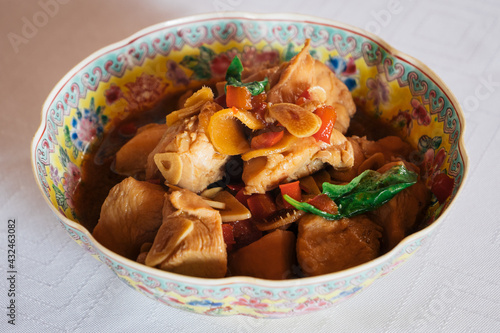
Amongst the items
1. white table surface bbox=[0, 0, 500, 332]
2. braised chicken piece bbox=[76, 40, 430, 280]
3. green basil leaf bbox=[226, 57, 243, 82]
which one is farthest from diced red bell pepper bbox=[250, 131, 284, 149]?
white table surface bbox=[0, 0, 500, 332]

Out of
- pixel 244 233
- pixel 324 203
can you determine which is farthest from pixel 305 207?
pixel 244 233

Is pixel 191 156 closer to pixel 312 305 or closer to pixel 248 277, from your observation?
Result: pixel 248 277

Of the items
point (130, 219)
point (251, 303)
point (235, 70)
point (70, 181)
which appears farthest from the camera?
point (235, 70)

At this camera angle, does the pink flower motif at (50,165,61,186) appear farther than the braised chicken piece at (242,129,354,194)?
Yes

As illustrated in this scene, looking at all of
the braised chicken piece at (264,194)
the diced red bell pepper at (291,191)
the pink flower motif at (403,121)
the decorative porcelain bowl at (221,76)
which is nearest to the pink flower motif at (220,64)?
the decorative porcelain bowl at (221,76)

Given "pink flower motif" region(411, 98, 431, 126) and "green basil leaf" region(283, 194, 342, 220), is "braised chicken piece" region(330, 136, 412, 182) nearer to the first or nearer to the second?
"pink flower motif" region(411, 98, 431, 126)

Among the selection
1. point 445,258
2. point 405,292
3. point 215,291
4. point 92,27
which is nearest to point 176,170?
point 215,291

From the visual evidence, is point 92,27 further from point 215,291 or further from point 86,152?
point 215,291
